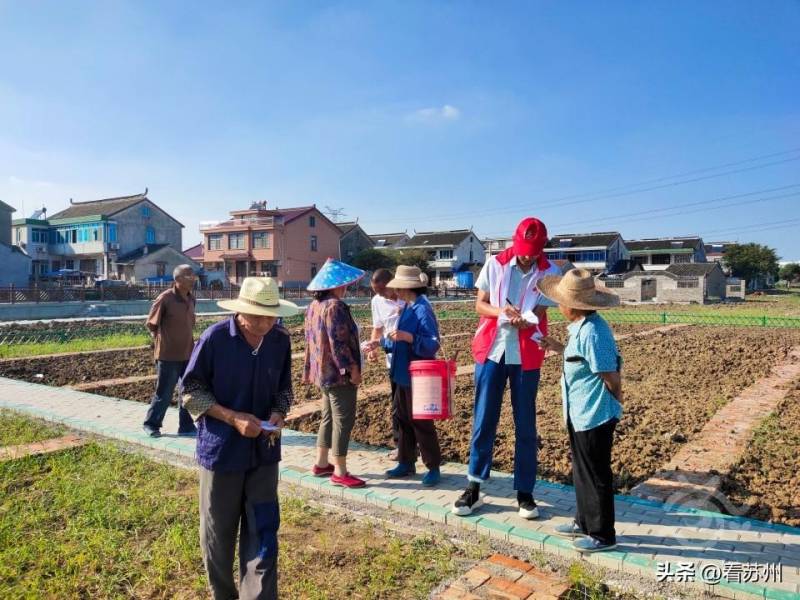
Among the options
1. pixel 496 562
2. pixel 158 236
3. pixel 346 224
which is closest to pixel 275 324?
pixel 496 562

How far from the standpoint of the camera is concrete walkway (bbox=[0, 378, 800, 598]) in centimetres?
308

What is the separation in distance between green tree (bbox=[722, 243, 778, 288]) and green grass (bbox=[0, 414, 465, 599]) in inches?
2529

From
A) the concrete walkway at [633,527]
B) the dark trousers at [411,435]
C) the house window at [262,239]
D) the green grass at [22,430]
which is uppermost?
the house window at [262,239]

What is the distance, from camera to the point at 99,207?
47.4 m

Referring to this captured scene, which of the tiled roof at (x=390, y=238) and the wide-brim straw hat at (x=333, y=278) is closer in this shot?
the wide-brim straw hat at (x=333, y=278)

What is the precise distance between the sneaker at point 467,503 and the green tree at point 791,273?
92889mm

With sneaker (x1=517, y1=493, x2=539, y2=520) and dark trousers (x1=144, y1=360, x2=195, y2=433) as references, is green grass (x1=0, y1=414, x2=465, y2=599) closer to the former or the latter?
sneaker (x1=517, y1=493, x2=539, y2=520)

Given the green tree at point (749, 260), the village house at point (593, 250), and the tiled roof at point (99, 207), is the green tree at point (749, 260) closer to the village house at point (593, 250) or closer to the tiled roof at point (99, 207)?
the village house at point (593, 250)

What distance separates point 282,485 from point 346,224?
52.7m

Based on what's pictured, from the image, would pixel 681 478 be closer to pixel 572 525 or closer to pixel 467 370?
pixel 572 525

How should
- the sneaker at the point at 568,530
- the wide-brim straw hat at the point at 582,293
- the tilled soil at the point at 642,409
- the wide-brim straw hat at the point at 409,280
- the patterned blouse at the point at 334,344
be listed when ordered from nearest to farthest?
1. the wide-brim straw hat at the point at 582,293
2. the sneaker at the point at 568,530
3. the patterned blouse at the point at 334,344
4. the wide-brim straw hat at the point at 409,280
5. the tilled soil at the point at 642,409

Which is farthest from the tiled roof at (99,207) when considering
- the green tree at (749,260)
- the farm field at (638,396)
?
the green tree at (749,260)

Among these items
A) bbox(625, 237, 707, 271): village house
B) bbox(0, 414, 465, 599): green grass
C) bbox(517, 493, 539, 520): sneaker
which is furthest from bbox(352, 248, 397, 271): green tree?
bbox(517, 493, 539, 520): sneaker

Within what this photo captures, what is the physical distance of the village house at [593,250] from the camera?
57775 mm
